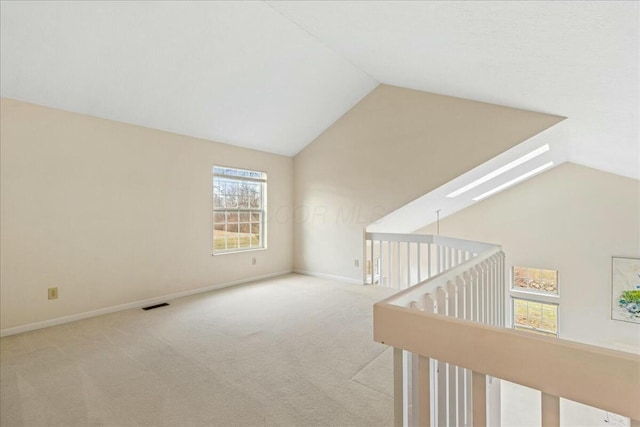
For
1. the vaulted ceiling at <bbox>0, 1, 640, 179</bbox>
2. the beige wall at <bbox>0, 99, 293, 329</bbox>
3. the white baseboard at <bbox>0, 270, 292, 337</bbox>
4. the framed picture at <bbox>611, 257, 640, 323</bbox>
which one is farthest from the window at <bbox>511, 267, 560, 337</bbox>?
the beige wall at <bbox>0, 99, 293, 329</bbox>

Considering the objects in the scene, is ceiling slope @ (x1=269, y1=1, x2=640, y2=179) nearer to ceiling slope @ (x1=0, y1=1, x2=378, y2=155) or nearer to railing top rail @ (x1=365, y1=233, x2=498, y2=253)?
ceiling slope @ (x1=0, y1=1, x2=378, y2=155)

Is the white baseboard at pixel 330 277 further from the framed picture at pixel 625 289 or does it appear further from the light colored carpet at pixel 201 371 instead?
the framed picture at pixel 625 289

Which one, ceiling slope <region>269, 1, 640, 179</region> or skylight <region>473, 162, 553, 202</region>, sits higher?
ceiling slope <region>269, 1, 640, 179</region>

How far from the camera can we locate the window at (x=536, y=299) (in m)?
5.39

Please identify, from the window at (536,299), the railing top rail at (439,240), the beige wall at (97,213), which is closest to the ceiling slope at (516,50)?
the railing top rail at (439,240)

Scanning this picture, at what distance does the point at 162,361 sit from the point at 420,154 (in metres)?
3.78

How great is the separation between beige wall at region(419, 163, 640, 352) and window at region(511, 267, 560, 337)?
0.52 ft

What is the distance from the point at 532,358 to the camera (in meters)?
0.64

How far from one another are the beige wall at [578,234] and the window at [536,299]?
0.52 ft

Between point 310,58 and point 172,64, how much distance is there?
4.98 ft

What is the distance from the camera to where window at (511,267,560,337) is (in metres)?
5.39

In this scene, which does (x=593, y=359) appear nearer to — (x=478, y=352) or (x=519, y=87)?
(x=478, y=352)

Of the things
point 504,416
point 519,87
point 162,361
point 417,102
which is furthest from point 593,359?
point 417,102

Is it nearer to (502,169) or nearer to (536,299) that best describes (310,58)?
(502,169)
